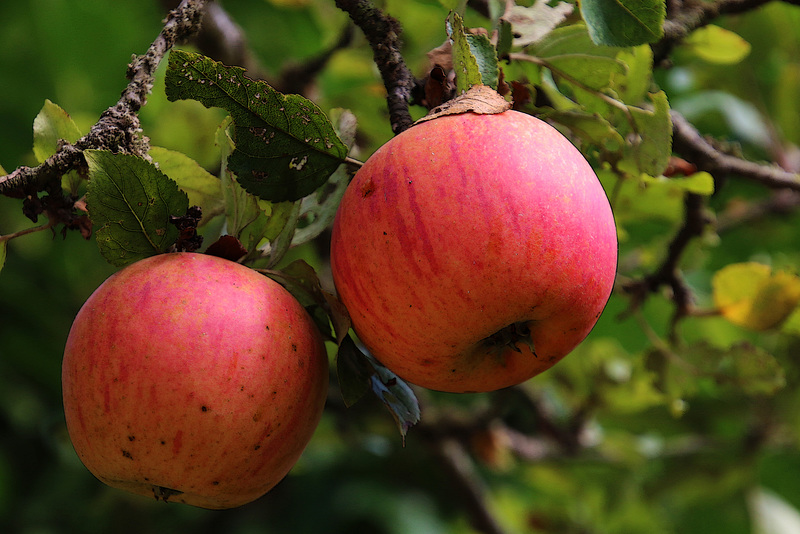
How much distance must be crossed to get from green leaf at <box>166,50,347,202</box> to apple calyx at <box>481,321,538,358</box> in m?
0.31

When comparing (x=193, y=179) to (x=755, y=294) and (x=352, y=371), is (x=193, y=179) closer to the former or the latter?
(x=352, y=371)

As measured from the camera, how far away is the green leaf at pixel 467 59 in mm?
887

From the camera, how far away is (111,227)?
0.90m

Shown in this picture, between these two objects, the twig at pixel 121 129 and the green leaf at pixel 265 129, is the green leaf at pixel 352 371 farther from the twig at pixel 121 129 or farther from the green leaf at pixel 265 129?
the twig at pixel 121 129

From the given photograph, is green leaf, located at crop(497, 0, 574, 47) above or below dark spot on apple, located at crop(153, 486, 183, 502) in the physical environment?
above

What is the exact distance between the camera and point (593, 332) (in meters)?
2.15

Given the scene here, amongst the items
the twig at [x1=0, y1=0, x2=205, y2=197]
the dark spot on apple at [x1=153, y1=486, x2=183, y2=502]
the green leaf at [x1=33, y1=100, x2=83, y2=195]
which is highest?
the twig at [x1=0, y1=0, x2=205, y2=197]

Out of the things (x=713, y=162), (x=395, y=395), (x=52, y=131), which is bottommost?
(x=713, y=162)

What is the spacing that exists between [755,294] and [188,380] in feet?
3.77

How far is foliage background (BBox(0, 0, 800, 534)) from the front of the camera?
7.33ft

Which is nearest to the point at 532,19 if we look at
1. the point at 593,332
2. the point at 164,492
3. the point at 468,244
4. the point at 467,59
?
the point at 467,59

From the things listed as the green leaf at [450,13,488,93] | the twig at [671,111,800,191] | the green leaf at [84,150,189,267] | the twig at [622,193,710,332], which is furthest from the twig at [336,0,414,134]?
the twig at [622,193,710,332]

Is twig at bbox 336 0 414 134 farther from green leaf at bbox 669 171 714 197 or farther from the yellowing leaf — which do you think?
the yellowing leaf

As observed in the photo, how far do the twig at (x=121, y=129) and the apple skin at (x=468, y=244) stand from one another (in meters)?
0.27
